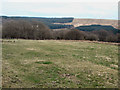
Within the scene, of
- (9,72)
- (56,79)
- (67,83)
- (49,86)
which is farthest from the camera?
(9,72)

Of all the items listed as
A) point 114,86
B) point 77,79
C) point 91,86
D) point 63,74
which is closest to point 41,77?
point 63,74

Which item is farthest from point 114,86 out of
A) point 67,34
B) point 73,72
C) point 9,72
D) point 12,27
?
point 12,27

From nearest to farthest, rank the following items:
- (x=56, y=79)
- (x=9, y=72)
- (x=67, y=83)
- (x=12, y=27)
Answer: (x=67, y=83) → (x=56, y=79) → (x=9, y=72) → (x=12, y=27)

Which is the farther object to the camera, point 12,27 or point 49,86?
point 12,27

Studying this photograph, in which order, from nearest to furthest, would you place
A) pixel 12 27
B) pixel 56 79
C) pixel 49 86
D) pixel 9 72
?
pixel 49 86
pixel 56 79
pixel 9 72
pixel 12 27

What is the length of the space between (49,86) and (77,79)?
1.90 m

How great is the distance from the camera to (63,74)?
28.1ft

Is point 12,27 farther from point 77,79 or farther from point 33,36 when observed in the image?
point 77,79

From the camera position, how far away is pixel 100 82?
292 inches

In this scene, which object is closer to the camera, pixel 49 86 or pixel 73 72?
pixel 49 86

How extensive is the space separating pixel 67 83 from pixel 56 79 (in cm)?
77

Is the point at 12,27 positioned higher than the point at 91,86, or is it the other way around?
the point at 12,27

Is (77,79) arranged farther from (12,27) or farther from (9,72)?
(12,27)

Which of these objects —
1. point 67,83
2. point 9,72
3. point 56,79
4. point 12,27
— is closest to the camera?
point 67,83
